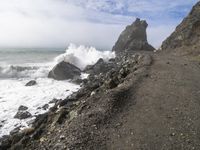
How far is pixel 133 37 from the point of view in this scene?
65.6 metres

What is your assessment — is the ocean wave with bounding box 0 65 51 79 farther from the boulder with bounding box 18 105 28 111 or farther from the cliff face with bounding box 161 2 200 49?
the boulder with bounding box 18 105 28 111

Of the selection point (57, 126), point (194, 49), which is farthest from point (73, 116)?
point (194, 49)

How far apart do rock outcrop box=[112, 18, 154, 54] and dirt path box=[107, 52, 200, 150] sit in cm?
4885

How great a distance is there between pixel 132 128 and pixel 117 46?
6118 cm

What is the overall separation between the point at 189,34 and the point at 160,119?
25.2m

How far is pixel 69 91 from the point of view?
24266 mm

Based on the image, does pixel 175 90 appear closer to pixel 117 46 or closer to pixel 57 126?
pixel 57 126

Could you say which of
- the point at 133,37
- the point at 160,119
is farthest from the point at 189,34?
the point at 133,37

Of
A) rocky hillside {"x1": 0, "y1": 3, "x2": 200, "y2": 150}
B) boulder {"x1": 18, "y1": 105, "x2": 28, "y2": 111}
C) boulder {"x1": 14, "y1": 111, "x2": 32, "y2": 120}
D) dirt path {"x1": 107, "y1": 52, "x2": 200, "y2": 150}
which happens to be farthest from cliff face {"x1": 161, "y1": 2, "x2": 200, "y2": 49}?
rocky hillside {"x1": 0, "y1": 3, "x2": 200, "y2": 150}

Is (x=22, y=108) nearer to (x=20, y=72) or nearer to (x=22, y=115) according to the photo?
(x=22, y=115)

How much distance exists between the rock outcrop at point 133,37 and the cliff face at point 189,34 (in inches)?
919

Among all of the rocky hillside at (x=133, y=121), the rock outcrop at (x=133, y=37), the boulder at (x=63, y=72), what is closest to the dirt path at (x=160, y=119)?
the rocky hillside at (x=133, y=121)

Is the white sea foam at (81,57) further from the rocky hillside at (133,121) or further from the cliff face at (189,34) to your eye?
the rocky hillside at (133,121)

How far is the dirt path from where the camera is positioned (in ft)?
26.6
